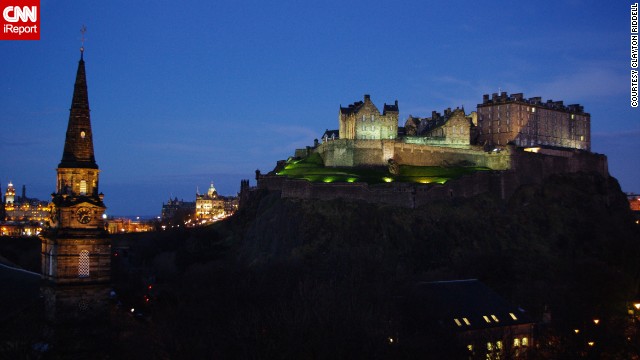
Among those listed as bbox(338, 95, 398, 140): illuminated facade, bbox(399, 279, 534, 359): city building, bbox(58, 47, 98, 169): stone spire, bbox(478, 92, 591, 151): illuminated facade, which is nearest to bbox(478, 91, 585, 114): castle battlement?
bbox(478, 92, 591, 151): illuminated facade

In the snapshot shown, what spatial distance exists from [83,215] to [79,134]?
3.72 meters

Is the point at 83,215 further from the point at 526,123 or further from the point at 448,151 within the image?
the point at 526,123

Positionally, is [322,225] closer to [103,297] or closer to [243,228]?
[243,228]

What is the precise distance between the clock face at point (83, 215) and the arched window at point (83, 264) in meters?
1.36

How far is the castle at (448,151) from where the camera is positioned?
83.1m

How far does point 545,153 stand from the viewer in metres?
101

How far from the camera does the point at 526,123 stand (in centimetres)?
10769

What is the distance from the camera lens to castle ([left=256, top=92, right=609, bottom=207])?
83062mm

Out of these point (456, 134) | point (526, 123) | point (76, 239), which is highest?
point (526, 123)

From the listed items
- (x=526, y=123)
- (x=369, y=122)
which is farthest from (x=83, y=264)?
(x=526, y=123)

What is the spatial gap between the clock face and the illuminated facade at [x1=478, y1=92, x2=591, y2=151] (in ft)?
263

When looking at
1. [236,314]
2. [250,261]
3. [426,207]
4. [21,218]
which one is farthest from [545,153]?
[21,218]

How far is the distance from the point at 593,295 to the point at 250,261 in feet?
118

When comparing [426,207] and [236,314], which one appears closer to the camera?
[236,314]
